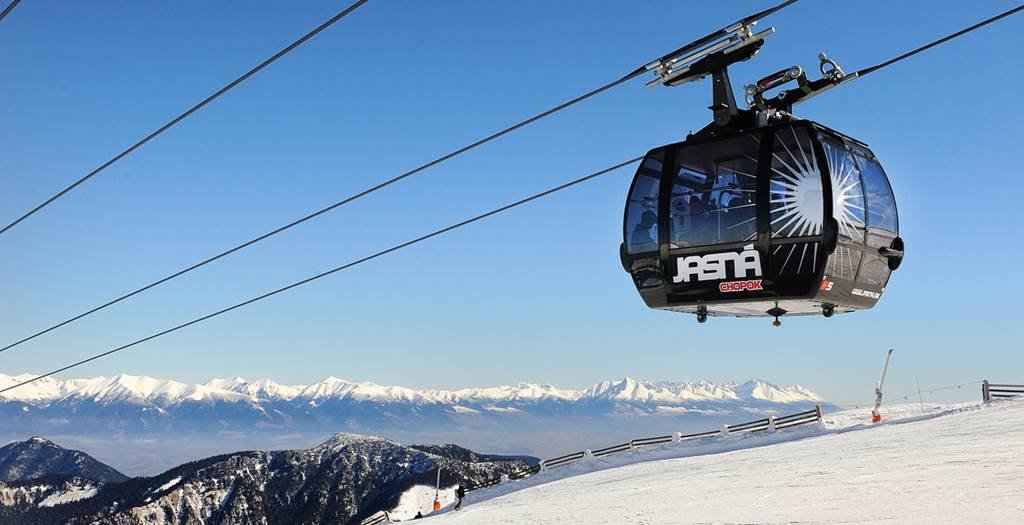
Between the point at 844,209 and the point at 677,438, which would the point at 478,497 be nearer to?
the point at 677,438

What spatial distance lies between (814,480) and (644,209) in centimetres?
1295

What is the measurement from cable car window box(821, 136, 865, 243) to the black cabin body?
0.05 ft

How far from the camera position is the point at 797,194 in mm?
9414

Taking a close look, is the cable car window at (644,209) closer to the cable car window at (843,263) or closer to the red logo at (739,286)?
the red logo at (739,286)

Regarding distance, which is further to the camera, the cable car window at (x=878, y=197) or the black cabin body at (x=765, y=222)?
the cable car window at (x=878, y=197)

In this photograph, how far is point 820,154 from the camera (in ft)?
30.9

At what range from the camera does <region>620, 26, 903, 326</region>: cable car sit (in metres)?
9.42

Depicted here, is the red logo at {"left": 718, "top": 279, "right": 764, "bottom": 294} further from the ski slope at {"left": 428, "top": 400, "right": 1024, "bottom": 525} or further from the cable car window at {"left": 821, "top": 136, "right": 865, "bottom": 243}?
the ski slope at {"left": 428, "top": 400, "right": 1024, "bottom": 525}

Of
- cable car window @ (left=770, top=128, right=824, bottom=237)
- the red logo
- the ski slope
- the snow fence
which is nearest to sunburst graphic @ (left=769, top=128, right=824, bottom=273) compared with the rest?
cable car window @ (left=770, top=128, right=824, bottom=237)

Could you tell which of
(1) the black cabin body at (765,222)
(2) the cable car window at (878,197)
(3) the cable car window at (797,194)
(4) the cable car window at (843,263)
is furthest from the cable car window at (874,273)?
(3) the cable car window at (797,194)

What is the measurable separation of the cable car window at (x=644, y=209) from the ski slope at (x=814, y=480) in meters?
7.77

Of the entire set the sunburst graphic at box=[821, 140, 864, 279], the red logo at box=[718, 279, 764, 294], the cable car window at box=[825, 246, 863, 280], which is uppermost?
the sunburst graphic at box=[821, 140, 864, 279]

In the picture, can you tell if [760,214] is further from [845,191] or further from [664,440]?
[664,440]

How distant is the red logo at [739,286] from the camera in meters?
9.73
